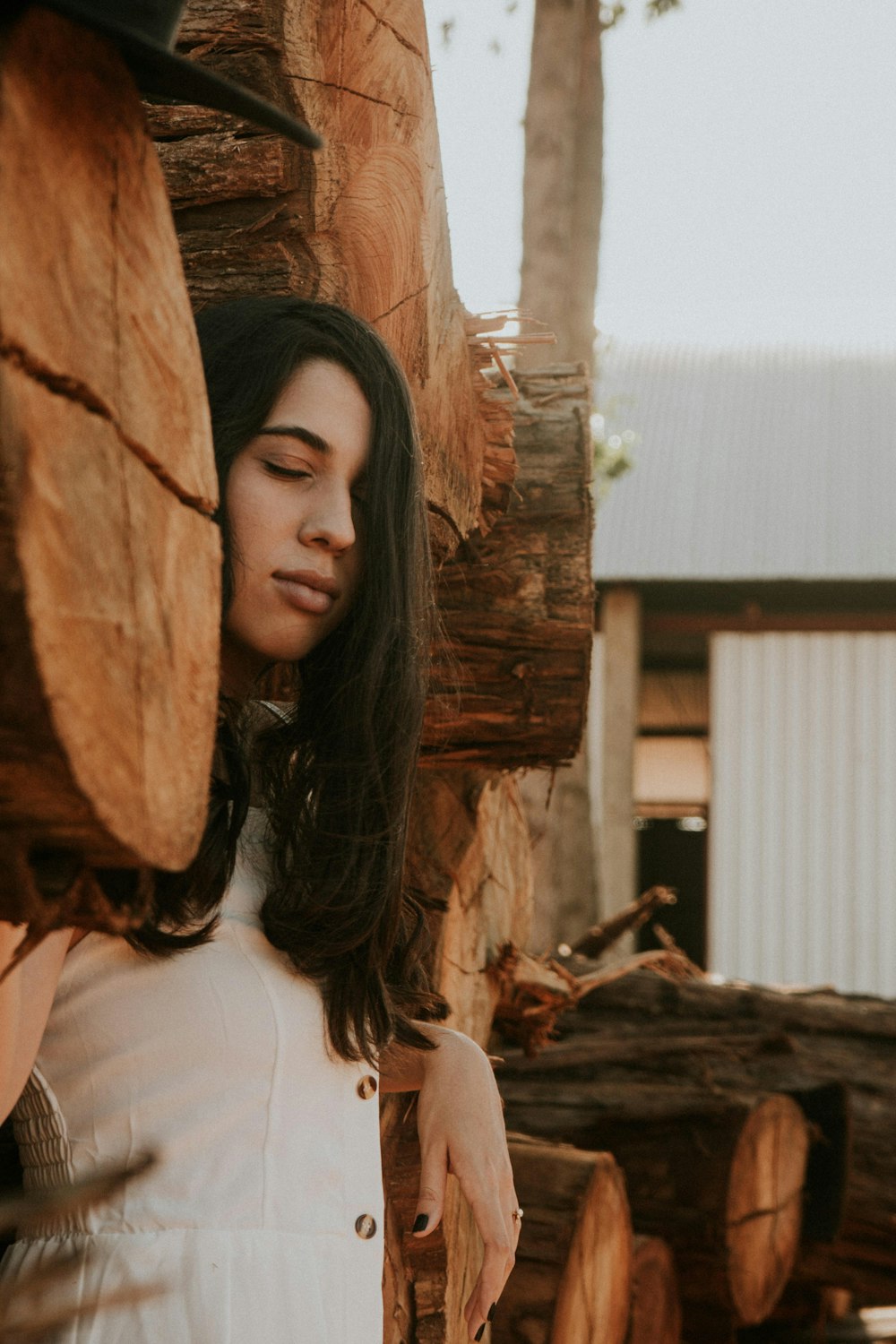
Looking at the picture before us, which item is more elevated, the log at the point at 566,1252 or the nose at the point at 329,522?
the nose at the point at 329,522

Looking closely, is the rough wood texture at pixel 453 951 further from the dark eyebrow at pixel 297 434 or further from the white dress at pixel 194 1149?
the dark eyebrow at pixel 297 434

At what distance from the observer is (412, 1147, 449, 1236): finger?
162cm

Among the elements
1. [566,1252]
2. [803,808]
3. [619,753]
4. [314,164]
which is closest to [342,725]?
[314,164]

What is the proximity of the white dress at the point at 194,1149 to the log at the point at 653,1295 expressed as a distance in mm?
2305

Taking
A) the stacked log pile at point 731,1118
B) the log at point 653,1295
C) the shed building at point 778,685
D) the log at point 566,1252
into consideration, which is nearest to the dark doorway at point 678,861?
the shed building at point 778,685

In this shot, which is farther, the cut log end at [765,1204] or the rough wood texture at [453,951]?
the cut log end at [765,1204]

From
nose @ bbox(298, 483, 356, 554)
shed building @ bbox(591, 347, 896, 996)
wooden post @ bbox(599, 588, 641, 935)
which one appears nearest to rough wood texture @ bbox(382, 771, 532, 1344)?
nose @ bbox(298, 483, 356, 554)

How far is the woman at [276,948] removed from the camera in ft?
4.69

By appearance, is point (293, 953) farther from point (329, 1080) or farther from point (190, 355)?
point (190, 355)

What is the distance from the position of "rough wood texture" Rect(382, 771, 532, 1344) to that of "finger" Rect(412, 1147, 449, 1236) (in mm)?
763

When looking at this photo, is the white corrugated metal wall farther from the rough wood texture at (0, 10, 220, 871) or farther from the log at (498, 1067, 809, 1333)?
the rough wood texture at (0, 10, 220, 871)

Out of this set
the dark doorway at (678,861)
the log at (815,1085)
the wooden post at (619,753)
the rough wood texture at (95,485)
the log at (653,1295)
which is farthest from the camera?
the dark doorway at (678,861)

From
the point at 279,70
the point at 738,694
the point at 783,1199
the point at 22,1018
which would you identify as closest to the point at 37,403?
the point at 22,1018

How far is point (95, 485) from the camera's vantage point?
2.70ft
